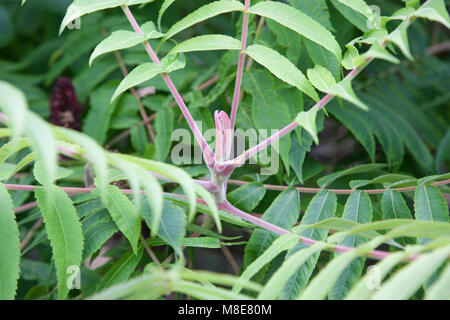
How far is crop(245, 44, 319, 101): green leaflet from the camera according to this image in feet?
2.56

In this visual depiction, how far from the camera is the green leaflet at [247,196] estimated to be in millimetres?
935

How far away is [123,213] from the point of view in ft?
2.62

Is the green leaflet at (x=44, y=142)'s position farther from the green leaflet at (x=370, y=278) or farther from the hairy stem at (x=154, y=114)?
the hairy stem at (x=154, y=114)

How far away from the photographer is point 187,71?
134 cm

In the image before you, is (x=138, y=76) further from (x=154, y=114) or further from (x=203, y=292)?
(x=154, y=114)

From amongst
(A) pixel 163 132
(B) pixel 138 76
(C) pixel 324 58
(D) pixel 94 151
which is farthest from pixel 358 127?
(D) pixel 94 151

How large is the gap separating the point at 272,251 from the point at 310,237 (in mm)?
119

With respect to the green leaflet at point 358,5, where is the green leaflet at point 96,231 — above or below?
below

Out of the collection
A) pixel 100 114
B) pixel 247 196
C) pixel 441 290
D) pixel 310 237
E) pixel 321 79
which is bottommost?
pixel 441 290

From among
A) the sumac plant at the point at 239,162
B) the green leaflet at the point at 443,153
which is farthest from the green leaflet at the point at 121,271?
the green leaflet at the point at 443,153

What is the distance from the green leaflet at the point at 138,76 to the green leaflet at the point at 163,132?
33cm
